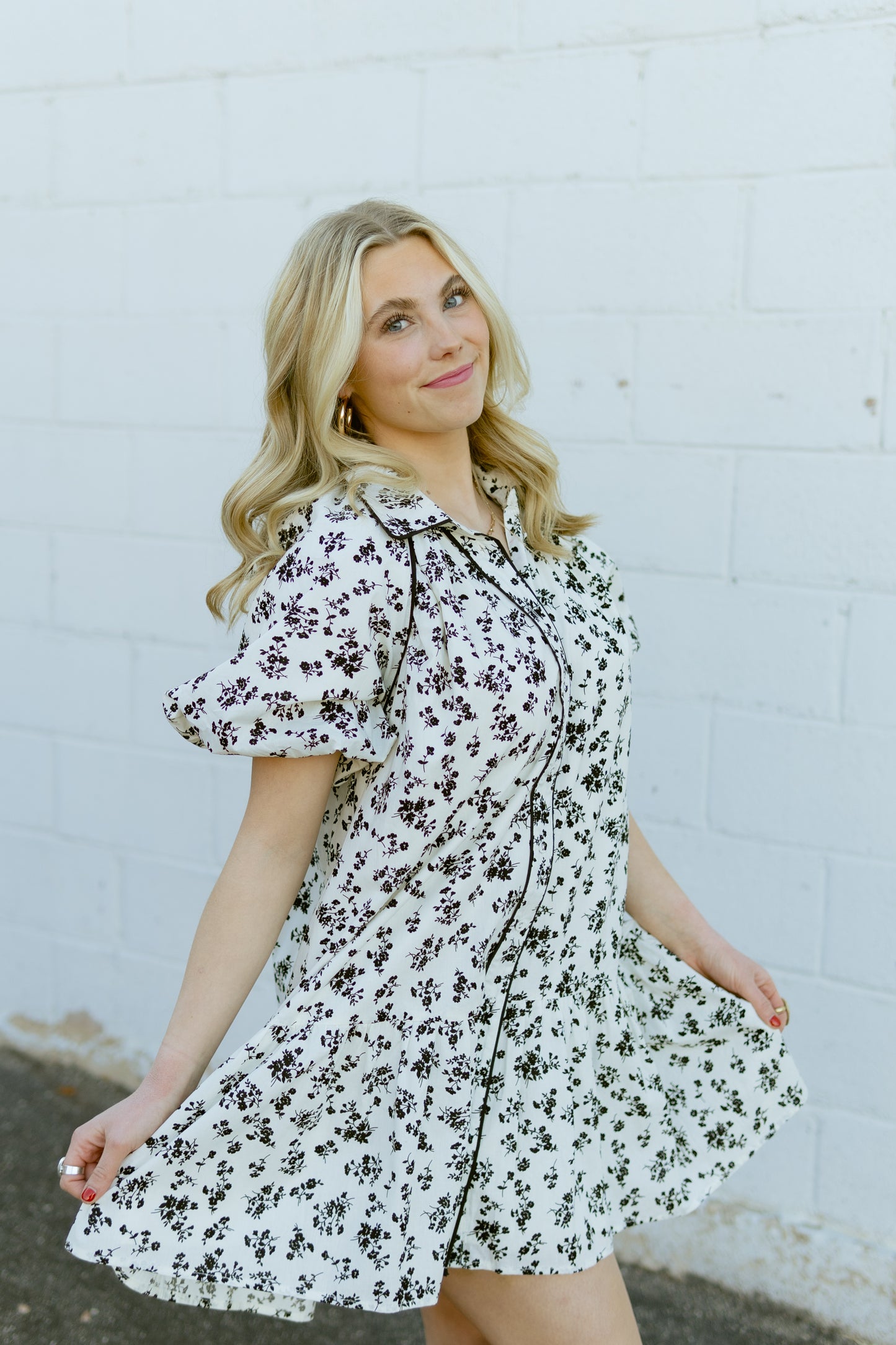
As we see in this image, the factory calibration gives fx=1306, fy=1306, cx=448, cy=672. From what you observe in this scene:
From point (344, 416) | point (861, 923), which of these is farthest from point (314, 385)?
point (861, 923)

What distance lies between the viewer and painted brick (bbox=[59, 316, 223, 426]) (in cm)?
283

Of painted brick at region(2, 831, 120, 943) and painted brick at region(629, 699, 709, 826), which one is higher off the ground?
painted brick at region(629, 699, 709, 826)

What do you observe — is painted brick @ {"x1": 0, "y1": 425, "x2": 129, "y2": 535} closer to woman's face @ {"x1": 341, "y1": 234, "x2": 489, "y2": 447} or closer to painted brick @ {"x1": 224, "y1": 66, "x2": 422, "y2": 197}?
painted brick @ {"x1": 224, "y1": 66, "x2": 422, "y2": 197}

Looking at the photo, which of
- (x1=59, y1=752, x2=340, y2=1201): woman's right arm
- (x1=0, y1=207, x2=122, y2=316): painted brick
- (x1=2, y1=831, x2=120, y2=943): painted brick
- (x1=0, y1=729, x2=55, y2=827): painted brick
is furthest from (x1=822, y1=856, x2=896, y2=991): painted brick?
(x1=0, y1=207, x2=122, y2=316): painted brick

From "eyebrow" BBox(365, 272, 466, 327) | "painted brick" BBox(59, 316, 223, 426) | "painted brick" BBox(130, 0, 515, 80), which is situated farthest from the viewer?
"painted brick" BBox(59, 316, 223, 426)

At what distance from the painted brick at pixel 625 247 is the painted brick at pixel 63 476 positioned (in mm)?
1035

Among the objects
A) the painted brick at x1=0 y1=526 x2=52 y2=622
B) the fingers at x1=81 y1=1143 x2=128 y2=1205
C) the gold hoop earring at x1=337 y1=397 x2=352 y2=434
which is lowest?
the fingers at x1=81 y1=1143 x2=128 y2=1205

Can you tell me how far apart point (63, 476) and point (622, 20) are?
5.14 feet

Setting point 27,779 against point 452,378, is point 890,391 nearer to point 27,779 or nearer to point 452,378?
point 452,378

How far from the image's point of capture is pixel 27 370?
120 inches

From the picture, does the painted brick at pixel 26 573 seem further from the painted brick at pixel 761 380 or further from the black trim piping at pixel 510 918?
the black trim piping at pixel 510 918

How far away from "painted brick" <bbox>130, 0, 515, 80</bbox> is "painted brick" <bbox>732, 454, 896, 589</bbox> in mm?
962

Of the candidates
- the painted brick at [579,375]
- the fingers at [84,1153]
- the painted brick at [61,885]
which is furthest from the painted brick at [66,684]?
the fingers at [84,1153]

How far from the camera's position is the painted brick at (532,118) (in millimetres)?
2355
